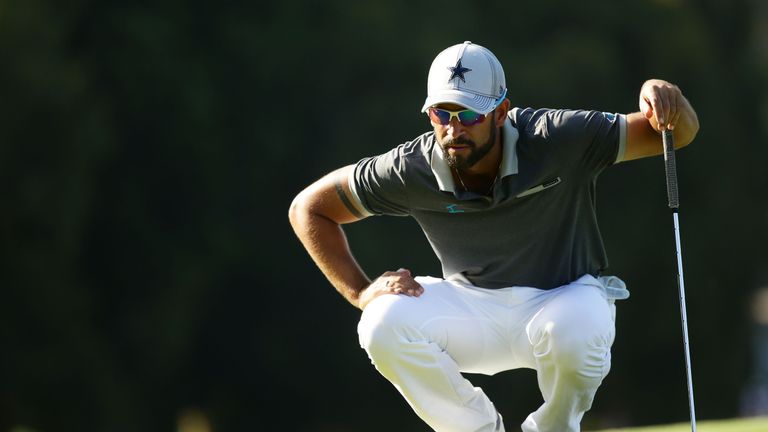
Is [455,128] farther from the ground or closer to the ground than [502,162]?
farther from the ground

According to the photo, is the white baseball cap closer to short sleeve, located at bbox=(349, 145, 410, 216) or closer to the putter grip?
short sleeve, located at bbox=(349, 145, 410, 216)

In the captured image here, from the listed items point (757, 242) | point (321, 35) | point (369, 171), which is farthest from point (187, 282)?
A: point (369, 171)

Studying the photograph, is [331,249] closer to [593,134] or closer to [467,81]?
[467,81]

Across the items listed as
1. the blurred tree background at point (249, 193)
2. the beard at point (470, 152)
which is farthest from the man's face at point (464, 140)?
the blurred tree background at point (249, 193)

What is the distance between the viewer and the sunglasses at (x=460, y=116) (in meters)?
4.07

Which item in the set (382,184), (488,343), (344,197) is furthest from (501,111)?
(488,343)

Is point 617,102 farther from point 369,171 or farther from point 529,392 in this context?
point 369,171

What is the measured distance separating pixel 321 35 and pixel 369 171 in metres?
10.6

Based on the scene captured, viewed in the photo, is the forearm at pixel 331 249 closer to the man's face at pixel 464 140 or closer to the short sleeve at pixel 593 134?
the man's face at pixel 464 140

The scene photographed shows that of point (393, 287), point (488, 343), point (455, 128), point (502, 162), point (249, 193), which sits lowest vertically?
point (249, 193)

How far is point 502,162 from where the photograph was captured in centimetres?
415

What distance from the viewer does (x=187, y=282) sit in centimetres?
1429

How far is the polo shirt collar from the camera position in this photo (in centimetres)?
414

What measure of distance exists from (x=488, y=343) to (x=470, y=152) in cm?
63
